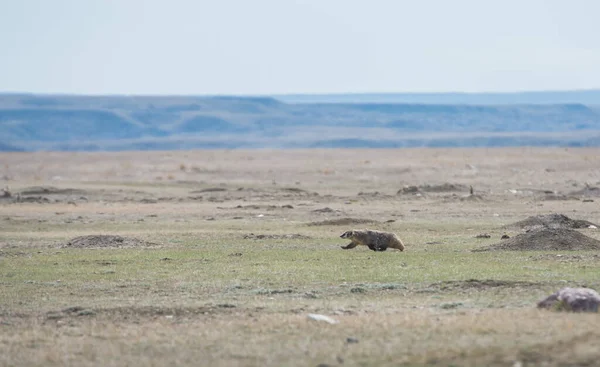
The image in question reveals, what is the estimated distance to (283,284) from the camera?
15.4 metres

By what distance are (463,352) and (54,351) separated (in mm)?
3931

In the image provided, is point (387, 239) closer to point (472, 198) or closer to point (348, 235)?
point (348, 235)

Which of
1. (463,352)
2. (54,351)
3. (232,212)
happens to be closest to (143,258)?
(54,351)

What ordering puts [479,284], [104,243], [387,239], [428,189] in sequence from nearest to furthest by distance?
1. [479,284]
2. [387,239]
3. [104,243]
4. [428,189]

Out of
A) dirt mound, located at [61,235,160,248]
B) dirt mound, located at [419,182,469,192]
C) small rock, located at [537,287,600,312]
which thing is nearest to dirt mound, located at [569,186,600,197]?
dirt mound, located at [419,182,469,192]

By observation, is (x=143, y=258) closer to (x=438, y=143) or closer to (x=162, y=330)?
(x=162, y=330)

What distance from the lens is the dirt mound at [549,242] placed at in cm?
1917

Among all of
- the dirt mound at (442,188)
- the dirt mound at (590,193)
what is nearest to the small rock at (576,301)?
the dirt mound at (590,193)

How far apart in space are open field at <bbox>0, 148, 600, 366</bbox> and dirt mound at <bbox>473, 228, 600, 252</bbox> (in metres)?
0.46

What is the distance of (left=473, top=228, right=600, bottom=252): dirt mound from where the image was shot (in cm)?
1917

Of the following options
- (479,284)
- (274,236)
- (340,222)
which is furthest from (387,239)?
(340,222)

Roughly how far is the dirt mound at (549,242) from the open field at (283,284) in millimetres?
465

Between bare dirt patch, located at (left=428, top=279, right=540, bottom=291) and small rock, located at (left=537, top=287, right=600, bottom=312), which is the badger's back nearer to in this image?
bare dirt patch, located at (left=428, top=279, right=540, bottom=291)

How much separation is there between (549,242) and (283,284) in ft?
19.9
